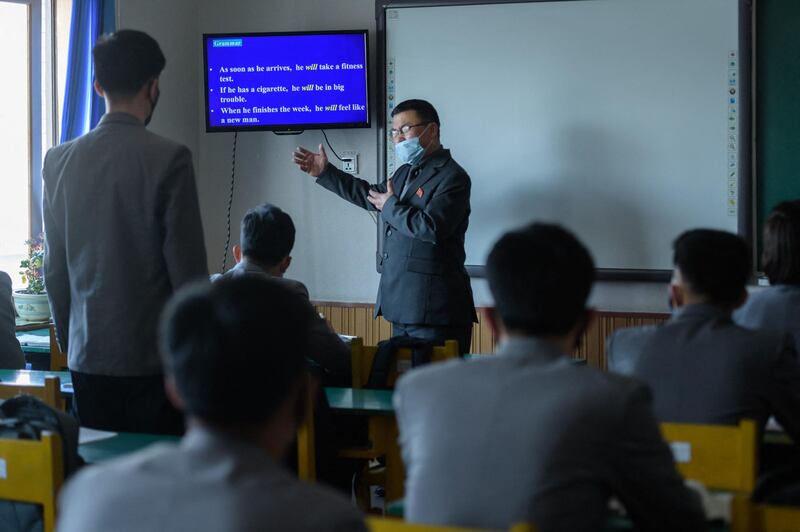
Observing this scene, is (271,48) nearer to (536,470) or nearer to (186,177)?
(186,177)

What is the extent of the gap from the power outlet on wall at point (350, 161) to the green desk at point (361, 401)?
8.09 feet

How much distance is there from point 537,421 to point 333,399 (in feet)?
5.40

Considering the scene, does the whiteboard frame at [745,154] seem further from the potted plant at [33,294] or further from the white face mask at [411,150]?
the potted plant at [33,294]

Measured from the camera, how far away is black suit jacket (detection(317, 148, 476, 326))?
4.28 m

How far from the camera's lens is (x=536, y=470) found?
4.83 feet

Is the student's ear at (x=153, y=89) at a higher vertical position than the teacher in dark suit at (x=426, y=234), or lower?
higher

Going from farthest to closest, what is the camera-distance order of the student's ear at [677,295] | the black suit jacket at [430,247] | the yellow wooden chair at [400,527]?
the black suit jacket at [430,247] < the student's ear at [677,295] < the yellow wooden chair at [400,527]

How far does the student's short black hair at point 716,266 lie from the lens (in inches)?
87.3

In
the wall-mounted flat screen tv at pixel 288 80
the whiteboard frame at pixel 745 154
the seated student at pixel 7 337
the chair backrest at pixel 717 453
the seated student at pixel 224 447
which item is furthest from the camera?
the wall-mounted flat screen tv at pixel 288 80

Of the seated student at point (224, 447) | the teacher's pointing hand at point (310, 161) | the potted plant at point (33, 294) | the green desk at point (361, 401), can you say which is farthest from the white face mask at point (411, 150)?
the seated student at point (224, 447)

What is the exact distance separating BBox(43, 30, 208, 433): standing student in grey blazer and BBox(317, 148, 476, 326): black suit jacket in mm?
1854

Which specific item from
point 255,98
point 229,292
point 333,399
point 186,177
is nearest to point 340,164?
point 255,98

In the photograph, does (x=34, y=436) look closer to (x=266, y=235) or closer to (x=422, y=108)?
(x=266, y=235)

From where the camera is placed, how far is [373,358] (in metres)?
3.40
